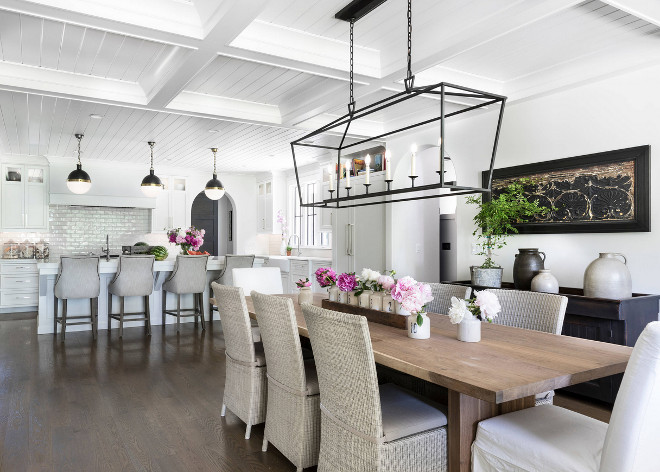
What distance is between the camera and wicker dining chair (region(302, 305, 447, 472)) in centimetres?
184

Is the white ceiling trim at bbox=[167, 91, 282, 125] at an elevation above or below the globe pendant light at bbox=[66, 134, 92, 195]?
above

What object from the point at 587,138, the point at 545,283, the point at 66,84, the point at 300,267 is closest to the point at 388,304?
the point at 545,283

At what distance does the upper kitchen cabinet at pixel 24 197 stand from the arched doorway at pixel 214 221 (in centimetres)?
343

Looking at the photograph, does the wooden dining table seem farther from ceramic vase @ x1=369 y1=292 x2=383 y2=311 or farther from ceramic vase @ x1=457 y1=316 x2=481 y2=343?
ceramic vase @ x1=369 y1=292 x2=383 y2=311

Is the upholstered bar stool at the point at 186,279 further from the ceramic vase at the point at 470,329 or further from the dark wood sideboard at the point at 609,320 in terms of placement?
the ceramic vase at the point at 470,329

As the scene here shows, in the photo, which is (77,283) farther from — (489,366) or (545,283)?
(489,366)

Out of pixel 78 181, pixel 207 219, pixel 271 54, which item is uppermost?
pixel 271 54

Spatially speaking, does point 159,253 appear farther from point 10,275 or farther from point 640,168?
point 640,168

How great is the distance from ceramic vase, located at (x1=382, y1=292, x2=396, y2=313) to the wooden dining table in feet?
0.98

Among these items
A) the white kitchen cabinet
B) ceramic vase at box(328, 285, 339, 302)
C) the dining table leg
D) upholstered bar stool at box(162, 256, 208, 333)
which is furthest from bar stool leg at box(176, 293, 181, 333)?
the dining table leg

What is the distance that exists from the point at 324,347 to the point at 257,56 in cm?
220

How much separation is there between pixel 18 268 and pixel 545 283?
7.44m

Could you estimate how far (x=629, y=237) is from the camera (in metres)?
3.58

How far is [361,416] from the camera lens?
1.91 meters
